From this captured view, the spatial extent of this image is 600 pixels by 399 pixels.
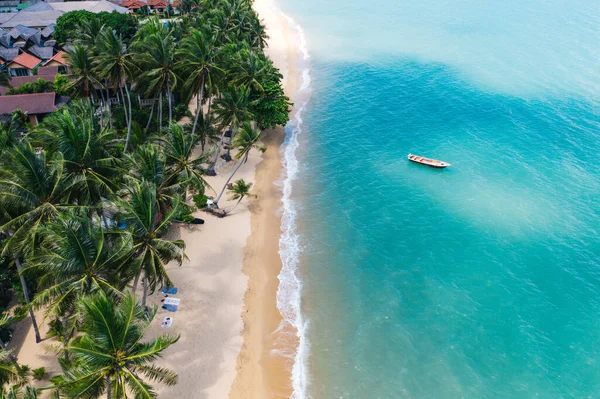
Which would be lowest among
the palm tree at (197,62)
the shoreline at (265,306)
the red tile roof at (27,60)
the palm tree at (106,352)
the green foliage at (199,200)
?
the shoreline at (265,306)

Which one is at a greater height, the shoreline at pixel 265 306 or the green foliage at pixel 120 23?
the green foliage at pixel 120 23

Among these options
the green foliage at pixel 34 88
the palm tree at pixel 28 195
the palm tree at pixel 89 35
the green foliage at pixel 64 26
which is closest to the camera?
the palm tree at pixel 28 195

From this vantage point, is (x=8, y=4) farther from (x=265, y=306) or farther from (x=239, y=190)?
(x=265, y=306)

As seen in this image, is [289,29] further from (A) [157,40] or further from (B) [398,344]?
(B) [398,344]

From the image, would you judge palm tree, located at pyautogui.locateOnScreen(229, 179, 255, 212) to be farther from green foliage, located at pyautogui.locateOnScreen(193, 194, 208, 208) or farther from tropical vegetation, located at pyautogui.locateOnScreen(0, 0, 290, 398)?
green foliage, located at pyautogui.locateOnScreen(193, 194, 208, 208)

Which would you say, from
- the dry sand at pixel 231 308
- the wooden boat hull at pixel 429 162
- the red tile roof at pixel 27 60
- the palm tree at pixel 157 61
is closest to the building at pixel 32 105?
the palm tree at pixel 157 61

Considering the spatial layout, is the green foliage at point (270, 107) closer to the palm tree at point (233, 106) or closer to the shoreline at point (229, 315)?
the palm tree at point (233, 106)

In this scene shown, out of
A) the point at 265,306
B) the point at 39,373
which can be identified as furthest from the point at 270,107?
the point at 39,373
